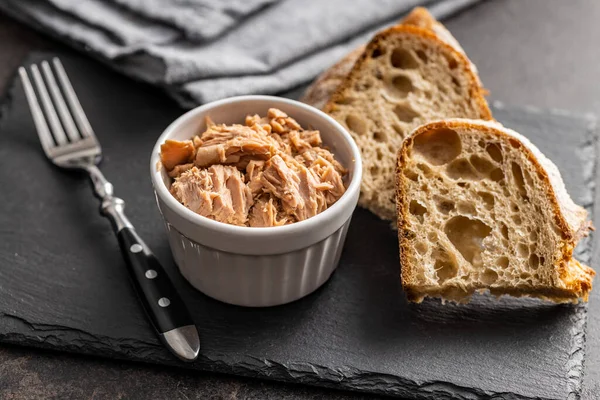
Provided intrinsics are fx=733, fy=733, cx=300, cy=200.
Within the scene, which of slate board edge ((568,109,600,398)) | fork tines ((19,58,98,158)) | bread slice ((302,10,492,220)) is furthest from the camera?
fork tines ((19,58,98,158))

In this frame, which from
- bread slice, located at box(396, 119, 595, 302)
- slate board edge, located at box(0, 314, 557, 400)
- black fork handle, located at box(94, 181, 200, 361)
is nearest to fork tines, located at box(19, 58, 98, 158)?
black fork handle, located at box(94, 181, 200, 361)

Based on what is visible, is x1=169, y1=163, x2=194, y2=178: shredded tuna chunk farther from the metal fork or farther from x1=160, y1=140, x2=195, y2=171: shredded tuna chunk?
the metal fork

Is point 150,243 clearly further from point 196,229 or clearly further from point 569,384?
point 569,384

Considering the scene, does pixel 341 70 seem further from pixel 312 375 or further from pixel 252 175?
pixel 312 375

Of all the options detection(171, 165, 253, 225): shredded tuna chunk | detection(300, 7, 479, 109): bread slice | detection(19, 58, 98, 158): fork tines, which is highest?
detection(300, 7, 479, 109): bread slice

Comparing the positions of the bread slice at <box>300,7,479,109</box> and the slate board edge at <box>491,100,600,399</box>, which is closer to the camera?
the slate board edge at <box>491,100,600,399</box>

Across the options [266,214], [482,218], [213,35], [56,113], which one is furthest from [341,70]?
[56,113]
